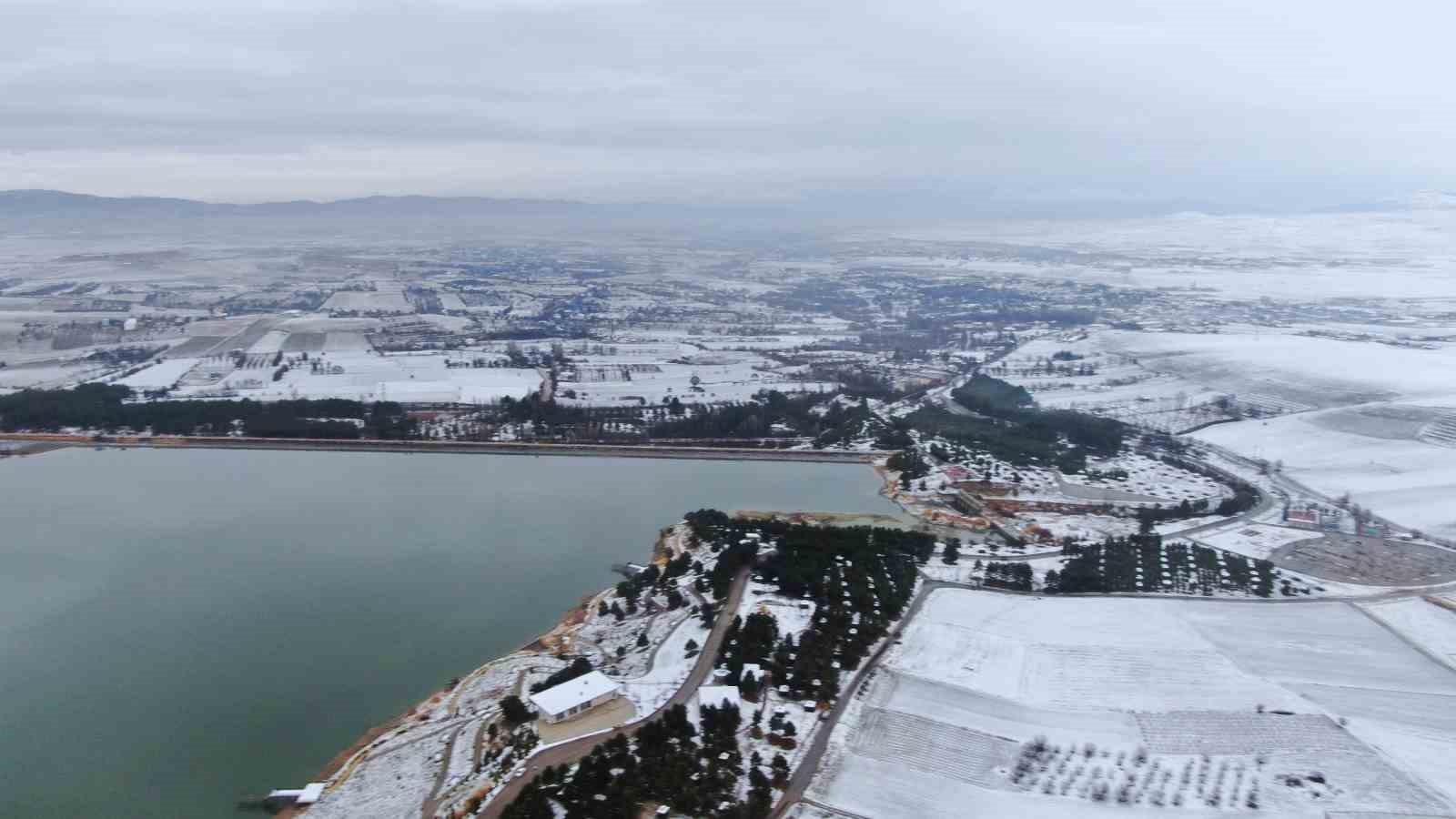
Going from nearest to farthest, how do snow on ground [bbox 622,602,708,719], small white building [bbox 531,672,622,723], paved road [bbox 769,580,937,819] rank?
paved road [bbox 769,580,937,819], small white building [bbox 531,672,622,723], snow on ground [bbox 622,602,708,719]

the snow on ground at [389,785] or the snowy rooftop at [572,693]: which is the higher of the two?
the snowy rooftop at [572,693]

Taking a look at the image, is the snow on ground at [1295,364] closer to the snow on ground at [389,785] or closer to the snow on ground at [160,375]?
the snow on ground at [389,785]

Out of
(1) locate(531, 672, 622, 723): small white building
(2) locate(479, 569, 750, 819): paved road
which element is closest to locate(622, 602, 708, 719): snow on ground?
(2) locate(479, 569, 750, 819): paved road

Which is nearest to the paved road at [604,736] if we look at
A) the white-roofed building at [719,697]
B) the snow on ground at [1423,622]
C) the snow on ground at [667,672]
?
the snow on ground at [667,672]

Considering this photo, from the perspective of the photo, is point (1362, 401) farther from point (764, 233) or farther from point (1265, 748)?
point (764, 233)

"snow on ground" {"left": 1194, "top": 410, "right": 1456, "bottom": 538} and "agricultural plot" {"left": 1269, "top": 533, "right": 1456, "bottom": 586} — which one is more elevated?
"snow on ground" {"left": 1194, "top": 410, "right": 1456, "bottom": 538}

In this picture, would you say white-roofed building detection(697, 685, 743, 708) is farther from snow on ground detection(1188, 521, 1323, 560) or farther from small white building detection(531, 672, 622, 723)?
snow on ground detection(1188, 521, 1323, 560)

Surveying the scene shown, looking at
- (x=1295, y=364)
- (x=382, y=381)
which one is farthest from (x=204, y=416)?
(x=1295, y=364)
